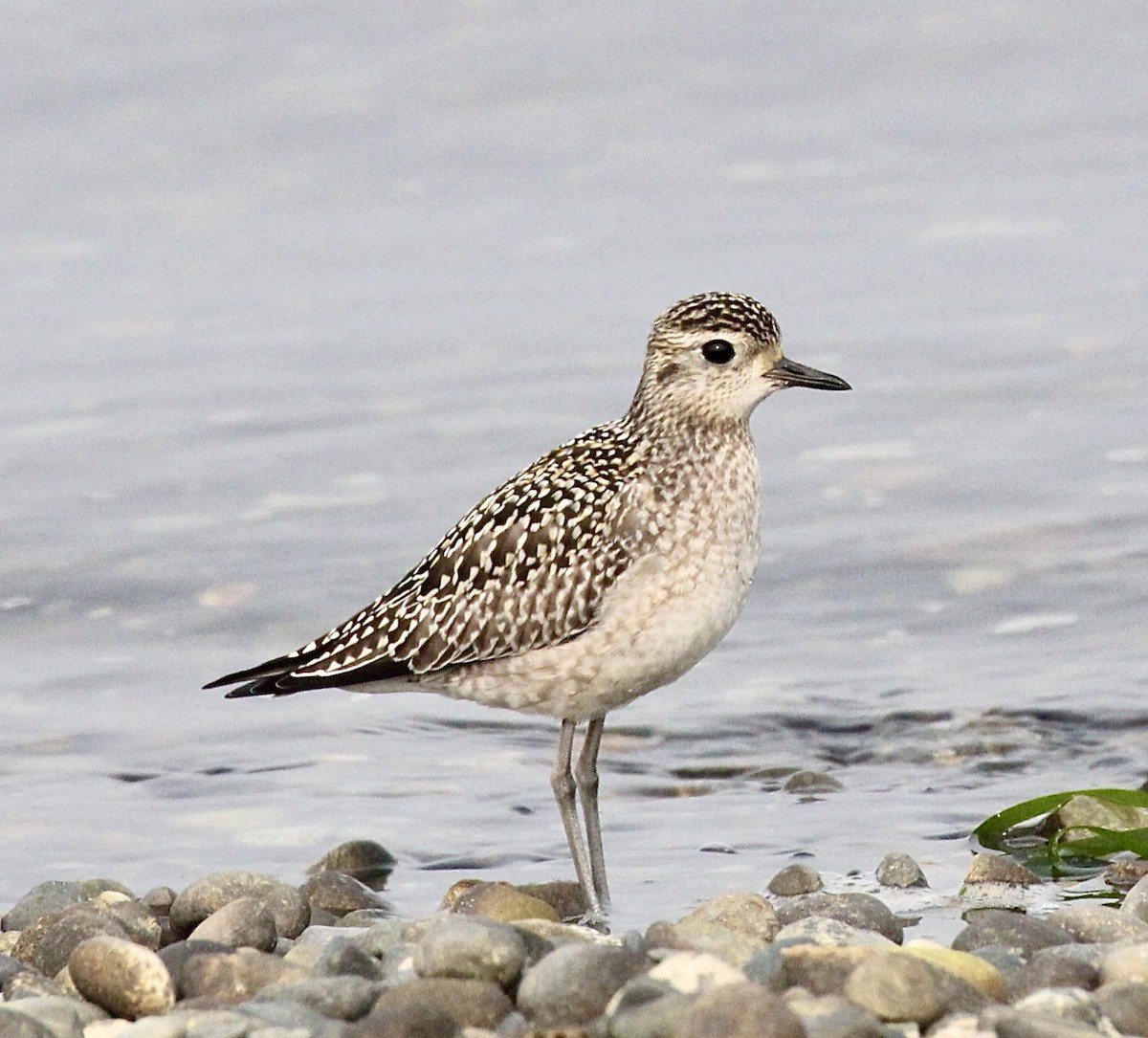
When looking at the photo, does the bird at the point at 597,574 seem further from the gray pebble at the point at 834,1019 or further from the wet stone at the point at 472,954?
the gray pebble at the point at 834,1019

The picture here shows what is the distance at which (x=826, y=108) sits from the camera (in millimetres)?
19328

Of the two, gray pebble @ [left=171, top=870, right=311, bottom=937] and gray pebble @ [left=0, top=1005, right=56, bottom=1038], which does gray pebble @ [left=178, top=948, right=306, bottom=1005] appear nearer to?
gray pebble @ [left=0, top=1005, right=56, bottom=1038]

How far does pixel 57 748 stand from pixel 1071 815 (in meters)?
4.53

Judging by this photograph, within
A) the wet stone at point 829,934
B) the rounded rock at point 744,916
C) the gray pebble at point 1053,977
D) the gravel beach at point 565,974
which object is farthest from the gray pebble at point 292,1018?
the gray pebble at point 1053,977

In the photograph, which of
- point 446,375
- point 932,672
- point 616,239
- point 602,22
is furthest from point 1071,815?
point 602,22

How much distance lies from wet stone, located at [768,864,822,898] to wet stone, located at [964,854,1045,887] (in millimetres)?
537

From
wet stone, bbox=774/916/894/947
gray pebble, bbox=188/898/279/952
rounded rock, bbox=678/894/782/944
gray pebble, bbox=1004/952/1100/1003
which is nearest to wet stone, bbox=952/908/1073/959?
→ wet stone, bbox=774/916/894/947

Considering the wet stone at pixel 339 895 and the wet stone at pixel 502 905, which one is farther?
the wet stone at pixel 339 895

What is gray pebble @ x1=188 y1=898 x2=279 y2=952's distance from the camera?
706cm

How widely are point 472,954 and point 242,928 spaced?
116cm

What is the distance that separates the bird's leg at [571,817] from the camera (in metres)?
8.24

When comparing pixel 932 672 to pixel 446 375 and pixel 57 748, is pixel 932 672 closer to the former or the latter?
pixel 57 748

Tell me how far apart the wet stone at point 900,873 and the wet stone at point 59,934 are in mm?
2635

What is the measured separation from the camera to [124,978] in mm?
6238
